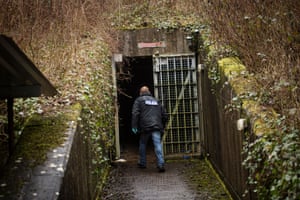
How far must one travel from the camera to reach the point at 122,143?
640 inches

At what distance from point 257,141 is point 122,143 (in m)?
11.3

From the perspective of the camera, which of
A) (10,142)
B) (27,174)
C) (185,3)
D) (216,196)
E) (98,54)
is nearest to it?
(27,174)

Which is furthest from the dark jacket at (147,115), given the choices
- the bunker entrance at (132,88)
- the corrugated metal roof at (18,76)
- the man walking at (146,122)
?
the bunker entrance at (132,88)

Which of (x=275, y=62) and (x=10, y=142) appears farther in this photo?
(x=275, y=62)

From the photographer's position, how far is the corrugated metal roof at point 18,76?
4.38 meters

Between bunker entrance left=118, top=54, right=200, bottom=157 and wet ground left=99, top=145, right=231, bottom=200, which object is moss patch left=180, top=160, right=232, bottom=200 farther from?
bunker entrance left=118, top=54, right=200, bottom=157

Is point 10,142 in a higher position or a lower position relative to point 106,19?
lower

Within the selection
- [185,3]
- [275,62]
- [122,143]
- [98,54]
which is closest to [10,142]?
[275,62]

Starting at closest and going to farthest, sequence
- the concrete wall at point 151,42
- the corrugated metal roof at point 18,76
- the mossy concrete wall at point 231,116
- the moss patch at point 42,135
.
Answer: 1. the corrugated metal roof at point 18,76
2. the moss patch at point 42,135
3. the mossy concrete wall at point 231,116
4. the concrete wall at point 151,42

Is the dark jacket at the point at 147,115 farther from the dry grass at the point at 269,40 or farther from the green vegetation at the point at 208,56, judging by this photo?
the dry grass at the point at 269,40

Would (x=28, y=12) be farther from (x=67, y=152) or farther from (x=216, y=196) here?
(x=216, y=196)

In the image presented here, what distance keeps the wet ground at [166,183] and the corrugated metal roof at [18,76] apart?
3686 mm

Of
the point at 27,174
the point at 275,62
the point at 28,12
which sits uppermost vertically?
the point at 28,12

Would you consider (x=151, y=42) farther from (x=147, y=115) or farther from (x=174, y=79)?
(x=147, y=115)
